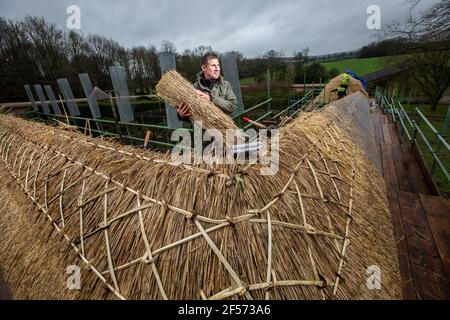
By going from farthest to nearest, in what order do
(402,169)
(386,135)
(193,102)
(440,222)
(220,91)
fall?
1. (386,135)
2. (402,169)
3. (220,91)
4. (440,222)
5. (193,102)

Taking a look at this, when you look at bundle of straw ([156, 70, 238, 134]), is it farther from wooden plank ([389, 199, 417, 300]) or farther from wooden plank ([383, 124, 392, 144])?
wooden plank ([383, 124, 392, 144])

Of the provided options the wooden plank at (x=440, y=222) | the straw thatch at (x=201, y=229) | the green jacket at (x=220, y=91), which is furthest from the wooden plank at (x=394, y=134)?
the green jacket at (x=220, y=91)

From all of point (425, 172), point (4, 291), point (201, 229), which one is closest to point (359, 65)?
point (425, 172)

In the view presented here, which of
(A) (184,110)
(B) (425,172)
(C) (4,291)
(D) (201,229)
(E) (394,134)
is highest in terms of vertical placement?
(A) (184,110)

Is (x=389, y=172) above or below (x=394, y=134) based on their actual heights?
above

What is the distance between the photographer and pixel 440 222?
238 cm

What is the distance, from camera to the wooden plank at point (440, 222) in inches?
78.7

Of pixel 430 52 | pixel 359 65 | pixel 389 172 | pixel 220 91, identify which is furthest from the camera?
pixel 359 65

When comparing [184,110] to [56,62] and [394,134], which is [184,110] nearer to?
[394,134]

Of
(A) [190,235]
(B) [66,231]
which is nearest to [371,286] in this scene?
(A) [190,235]

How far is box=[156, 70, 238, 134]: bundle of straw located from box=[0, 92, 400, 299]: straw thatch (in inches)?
21.8

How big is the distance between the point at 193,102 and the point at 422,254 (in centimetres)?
269

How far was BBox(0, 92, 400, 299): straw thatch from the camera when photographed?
121cm
